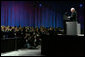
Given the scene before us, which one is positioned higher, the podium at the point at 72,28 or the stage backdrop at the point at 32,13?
the stage backdrop at the point at 32,13

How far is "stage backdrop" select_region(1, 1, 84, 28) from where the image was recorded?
35.7 ft

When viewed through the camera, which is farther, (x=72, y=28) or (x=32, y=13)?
(x=32, y=13)

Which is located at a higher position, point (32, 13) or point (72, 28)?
point (32, 13)

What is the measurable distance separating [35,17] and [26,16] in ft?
2.08

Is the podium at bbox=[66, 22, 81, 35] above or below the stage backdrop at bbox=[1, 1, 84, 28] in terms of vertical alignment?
below

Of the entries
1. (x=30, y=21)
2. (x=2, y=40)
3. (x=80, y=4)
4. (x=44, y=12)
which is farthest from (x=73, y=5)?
(x=2, y=40)

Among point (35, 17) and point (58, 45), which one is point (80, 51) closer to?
point (58, 45)

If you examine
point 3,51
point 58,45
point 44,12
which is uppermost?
point 44,12

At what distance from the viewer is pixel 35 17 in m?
11.3

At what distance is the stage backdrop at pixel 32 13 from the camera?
10891 mm

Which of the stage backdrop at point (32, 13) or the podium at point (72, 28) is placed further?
the stage backdrop at point (32, 13)

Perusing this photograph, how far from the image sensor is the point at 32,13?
11289mm

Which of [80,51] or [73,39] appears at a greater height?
[73,39]

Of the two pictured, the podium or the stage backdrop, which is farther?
the stage backdrop
